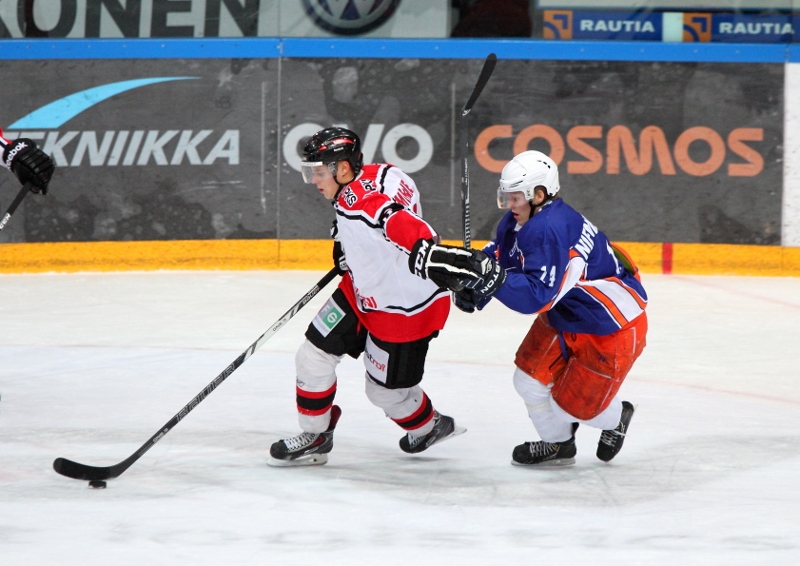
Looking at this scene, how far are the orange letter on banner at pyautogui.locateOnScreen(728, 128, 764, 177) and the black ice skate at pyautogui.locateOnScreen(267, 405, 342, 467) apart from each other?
398 centimetres

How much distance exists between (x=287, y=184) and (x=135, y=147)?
0.86 metres

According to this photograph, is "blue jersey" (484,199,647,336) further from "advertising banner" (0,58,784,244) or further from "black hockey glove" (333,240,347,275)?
"advertising banner" (0,58,784,244)

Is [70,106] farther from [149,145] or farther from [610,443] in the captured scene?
[610,443]

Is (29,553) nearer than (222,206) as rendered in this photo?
Yes

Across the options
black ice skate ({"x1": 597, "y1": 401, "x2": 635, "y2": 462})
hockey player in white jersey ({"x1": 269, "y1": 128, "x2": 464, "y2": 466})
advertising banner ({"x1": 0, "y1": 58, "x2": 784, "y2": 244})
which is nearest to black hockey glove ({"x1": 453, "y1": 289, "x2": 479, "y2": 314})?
hockey player in white jersey ({"x1": 269, "y1": 128, "x2": 464, "y2": 466})

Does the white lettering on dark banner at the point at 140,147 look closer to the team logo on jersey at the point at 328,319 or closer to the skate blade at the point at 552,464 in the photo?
the team logo on jersey at the point at 328,319

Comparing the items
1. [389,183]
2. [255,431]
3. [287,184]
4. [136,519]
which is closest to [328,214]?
[287,184]

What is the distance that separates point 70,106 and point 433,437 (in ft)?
12.8

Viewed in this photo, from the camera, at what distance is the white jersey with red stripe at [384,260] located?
3.25m

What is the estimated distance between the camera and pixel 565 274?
325 cm

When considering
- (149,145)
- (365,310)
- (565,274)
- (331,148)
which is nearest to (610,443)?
(565,274)

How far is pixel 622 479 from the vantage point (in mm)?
3414

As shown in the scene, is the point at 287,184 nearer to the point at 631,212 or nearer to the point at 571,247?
the point at 631,212

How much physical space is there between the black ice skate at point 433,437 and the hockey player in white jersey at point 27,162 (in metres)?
1.73
